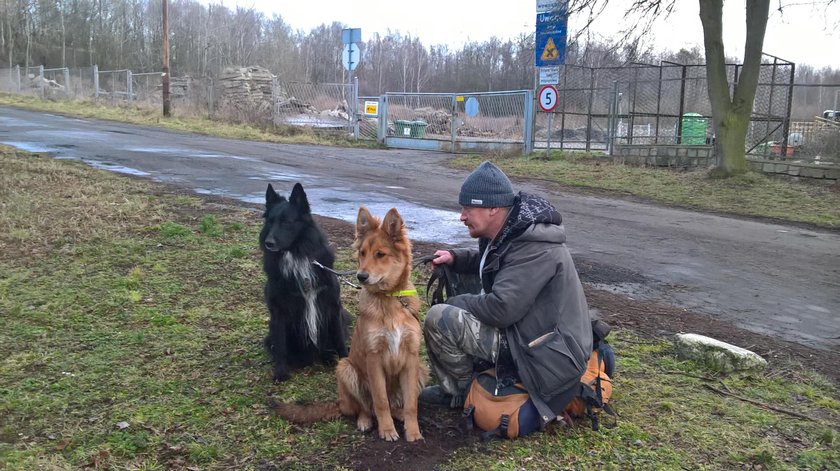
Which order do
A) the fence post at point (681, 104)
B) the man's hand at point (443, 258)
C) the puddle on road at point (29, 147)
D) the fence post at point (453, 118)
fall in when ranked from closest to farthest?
the man's hand at point (443, 258) → the puddle on road at point (29, 147) → the fence post at point (681, 104) → the fence post at point (453, 118)

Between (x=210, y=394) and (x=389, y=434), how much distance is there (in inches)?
55.1

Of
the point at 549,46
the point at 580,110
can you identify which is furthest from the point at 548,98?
the point at 580,110

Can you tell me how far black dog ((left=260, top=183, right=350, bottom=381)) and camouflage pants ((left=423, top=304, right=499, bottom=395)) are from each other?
109 cm

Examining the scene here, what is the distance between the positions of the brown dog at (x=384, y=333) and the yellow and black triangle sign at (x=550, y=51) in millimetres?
16329

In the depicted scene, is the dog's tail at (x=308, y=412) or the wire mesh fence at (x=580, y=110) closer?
the dog's tail at (x=308, y=412)

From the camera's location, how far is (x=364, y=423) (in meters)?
3.74

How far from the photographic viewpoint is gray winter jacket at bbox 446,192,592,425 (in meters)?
3.43

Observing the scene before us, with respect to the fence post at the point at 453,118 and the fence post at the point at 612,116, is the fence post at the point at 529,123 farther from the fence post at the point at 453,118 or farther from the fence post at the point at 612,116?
the fence post at the point at 453,118

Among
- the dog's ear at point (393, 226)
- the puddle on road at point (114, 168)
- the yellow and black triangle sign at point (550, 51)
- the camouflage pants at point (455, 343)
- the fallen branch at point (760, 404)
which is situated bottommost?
the fallen branch at point (760, 404)

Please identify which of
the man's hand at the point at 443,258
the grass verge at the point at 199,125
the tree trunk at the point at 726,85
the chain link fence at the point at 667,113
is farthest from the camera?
the grass verge at the point at 199,125

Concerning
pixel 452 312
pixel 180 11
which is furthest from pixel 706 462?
pixel 180 11

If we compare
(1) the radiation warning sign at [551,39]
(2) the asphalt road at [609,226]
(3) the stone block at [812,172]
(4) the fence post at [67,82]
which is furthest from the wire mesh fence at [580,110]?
(4) the fence post at [67,82]

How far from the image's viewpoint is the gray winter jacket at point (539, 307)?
3426 mm

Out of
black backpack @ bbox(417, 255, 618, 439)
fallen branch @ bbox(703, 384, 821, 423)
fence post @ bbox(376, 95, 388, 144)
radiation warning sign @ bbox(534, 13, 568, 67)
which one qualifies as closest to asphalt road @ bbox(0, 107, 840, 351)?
fallen branch @ bbox(703, 384, 821, 423)
